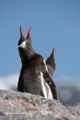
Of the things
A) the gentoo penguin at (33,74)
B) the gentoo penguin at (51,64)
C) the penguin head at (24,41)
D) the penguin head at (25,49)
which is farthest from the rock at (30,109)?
the gentoo penguin at (51,64)

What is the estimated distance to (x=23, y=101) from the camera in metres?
4.24

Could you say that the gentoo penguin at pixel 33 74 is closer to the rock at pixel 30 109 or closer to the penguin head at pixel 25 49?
the penguin head at pixel 25 49

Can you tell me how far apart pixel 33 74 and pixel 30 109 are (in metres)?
4.37

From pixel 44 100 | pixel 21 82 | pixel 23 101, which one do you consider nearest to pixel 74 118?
pixel 44 100

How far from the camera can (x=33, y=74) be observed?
332 inches

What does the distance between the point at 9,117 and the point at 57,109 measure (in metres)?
0.90

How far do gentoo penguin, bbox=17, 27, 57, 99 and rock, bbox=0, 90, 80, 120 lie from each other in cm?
368

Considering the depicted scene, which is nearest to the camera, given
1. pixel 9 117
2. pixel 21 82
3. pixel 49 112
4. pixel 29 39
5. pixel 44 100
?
pixel 9 117

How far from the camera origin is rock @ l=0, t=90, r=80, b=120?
3.85 metres

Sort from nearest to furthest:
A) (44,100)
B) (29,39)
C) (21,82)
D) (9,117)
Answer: (9,117)
(44,100)
(21,82)
(29,39)

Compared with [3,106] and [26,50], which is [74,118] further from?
[26,50]

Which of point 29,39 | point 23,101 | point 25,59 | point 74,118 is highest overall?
point 29,39

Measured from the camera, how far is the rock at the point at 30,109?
3.85 metres

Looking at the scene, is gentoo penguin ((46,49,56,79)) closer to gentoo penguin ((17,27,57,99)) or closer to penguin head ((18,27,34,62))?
gentoo penguin ((17,27,57,99))
